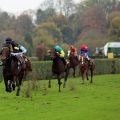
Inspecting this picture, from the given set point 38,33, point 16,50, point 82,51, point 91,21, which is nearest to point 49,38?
point 38,33

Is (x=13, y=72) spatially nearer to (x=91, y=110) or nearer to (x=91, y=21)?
(x=91, y=110)

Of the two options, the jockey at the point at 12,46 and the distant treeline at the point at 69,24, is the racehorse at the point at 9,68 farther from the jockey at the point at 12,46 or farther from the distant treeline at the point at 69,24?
the distant treeline at the point at 69,24

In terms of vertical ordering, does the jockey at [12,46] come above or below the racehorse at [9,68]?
above

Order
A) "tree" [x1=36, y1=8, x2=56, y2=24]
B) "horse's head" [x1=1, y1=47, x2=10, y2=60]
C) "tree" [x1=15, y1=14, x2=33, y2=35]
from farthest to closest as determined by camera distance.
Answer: "tree" [x1=36, y1=8, x2=56, y2=24] → "tree" [x1=15, y1=14, x2=33, y2=35] → "horse's head" [x1=1, y1=47, x2=10, y2=60]

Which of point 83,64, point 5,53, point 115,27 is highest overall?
point 115,27

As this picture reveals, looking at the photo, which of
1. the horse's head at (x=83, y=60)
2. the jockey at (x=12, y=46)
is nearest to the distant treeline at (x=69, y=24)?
the horse's head at (x=83, y=60)

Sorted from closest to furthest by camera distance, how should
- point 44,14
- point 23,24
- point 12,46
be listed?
point 12,46 → point 23,24 → point 44,14

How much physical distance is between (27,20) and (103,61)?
5199 centimetres

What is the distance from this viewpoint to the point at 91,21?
299 feet

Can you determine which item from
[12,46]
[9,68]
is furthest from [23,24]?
[9,68]

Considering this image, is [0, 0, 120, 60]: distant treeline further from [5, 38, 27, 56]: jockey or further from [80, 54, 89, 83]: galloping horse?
[5, 38, 27, 56]: jockey

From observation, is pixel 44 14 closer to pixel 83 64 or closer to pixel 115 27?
pixel 115 27

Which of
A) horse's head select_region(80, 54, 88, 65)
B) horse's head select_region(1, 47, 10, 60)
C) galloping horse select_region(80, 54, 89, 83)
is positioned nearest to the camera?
horse's head select_region(1, 47, 10, 60)

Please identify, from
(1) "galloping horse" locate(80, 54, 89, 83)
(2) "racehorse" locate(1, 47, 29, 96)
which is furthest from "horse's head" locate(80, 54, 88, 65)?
(2) "racehorse" locate(1, 47, 29, 96)
